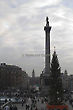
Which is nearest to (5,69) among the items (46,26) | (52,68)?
(46,26)

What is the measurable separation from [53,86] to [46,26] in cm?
4566

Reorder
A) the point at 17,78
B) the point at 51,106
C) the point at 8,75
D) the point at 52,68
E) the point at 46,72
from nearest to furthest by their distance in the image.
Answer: the point at 51,106 → the point at 52,68 → the point at 46,72 → the point at 8,75 → the point at 17,78

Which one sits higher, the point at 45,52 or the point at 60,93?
the point at 45,52

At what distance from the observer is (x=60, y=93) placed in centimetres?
4191

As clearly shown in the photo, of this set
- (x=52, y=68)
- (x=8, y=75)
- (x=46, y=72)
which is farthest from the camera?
(x=8, y=75)

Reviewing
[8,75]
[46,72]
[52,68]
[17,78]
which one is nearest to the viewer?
[52,68]

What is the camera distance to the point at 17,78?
162 meters

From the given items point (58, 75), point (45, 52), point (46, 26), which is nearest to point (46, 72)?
point (45, 52)

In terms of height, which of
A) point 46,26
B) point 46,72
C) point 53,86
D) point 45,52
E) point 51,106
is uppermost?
point 46,26

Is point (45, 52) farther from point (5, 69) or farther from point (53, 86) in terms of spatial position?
point (5, 69)

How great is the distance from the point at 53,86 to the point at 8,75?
10389 cm

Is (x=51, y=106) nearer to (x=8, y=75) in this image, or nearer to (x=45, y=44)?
(x=45, y=44)

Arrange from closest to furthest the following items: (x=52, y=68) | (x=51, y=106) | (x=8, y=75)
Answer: (x=51, y=106) < (x=52, y=68) < (x=8, y=75)

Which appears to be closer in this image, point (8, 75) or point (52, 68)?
point (52, 68)
